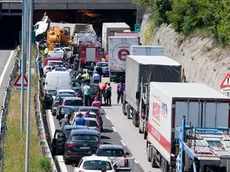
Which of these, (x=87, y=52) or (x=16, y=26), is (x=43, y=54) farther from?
(x=16, y=26)

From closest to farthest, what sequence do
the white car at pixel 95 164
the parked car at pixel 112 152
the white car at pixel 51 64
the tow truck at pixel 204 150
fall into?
the tow truck at pixel 204 150 → the white car at pixel 95 164 → the parked car at pixel 112 152 → the white car at pixel 51 64

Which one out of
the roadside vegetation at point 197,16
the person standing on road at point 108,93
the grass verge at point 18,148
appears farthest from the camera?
the person standing on road at point 108,93

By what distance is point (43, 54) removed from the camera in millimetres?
80312

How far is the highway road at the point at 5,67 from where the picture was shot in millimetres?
58456

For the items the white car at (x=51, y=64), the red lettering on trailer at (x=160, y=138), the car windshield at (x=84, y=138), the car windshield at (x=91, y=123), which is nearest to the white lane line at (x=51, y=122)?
the car windshield at (x=91, y=123)

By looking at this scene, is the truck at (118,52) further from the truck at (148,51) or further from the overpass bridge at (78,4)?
the overpass bridge at (78,4)

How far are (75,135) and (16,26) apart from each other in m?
86.3

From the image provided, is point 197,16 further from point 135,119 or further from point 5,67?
point 5,67

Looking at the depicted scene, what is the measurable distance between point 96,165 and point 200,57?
74.9ft

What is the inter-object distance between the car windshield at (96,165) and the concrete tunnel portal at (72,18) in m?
79.7

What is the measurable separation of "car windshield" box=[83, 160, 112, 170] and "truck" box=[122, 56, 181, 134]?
10.8 metres

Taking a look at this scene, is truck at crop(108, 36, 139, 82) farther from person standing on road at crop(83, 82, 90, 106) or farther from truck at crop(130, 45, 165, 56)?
person standing on road at crop(83, 82, 90, 106)

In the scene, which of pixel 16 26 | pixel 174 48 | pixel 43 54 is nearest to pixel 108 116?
pixel 174 48

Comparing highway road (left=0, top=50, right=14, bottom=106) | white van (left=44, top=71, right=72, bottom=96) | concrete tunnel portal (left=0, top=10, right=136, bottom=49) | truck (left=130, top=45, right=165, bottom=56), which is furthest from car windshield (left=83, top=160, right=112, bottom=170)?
concrete tunnel portal (left=0, top=10, right=136, bottom=49)
